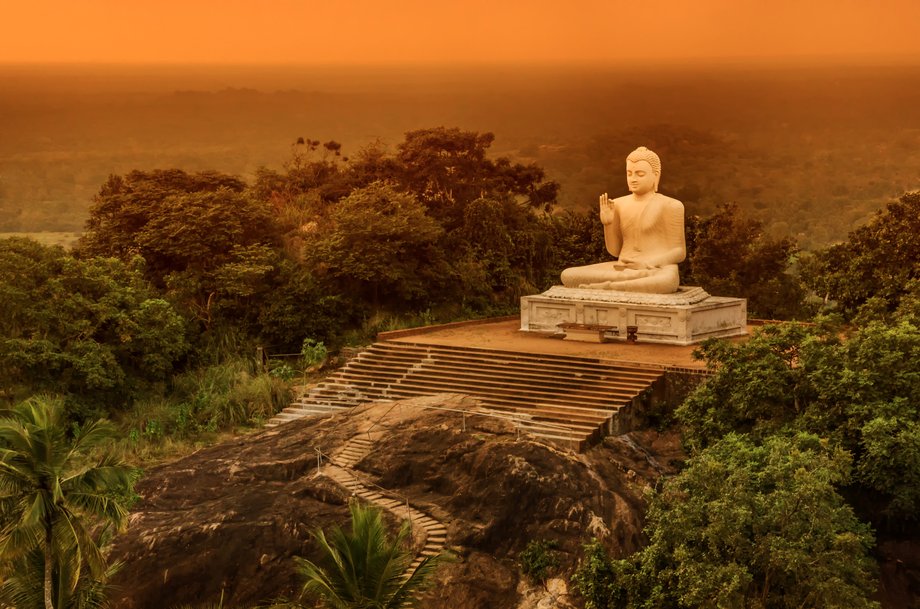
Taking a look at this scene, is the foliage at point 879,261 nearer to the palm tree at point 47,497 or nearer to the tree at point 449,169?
the tree at point 449,169

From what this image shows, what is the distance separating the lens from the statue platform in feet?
96.6

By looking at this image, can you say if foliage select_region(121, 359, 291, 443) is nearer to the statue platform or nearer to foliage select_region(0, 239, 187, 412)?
foliage select_region(0, 239, 187, 412)

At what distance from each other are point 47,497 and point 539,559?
8.29 m

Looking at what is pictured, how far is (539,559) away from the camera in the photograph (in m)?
21.5

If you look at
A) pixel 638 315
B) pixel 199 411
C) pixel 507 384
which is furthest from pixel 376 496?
pixel 638 315

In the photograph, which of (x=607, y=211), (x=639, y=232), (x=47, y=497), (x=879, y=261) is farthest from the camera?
(x=607, y=211)

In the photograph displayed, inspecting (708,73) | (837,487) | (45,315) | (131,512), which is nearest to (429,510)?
(131,512)

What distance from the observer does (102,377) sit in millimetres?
27625

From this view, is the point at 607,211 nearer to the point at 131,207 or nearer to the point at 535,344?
the point at 535,344

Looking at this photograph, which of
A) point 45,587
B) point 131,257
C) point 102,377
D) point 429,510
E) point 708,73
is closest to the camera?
point 45,587

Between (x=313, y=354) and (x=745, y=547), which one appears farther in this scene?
(x=313, y=354)

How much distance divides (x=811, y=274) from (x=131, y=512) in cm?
1915

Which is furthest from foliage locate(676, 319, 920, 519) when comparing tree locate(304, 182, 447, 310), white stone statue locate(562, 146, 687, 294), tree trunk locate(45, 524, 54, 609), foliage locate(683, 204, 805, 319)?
tree locate(304, 182, 447, 310)

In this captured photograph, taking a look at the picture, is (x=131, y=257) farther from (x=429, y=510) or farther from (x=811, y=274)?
(x=811, y=274)
